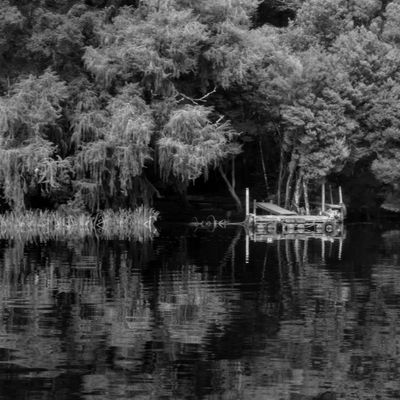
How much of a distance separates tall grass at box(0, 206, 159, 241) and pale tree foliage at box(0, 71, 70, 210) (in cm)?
82

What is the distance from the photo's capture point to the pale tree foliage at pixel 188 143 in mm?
47594

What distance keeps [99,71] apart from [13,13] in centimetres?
473

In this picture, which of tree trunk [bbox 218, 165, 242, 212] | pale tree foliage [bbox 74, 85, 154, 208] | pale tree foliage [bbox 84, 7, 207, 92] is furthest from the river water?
tree trunk [bbox 218, 165, 242, 212]

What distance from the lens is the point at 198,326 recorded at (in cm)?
2180

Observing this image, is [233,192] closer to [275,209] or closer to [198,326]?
[275,209]

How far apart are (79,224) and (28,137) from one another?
4640mm

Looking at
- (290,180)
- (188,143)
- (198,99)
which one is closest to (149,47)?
(198,99)

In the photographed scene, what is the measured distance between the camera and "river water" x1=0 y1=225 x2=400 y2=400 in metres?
16.8

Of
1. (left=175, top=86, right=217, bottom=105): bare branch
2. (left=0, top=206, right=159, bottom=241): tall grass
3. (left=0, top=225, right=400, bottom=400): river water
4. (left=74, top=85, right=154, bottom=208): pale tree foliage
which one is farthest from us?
(left=175, top=86, right=217, bottom=105): bare branch

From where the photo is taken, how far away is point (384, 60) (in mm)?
54562

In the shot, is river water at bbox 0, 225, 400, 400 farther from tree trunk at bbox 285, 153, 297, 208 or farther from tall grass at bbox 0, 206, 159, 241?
tree trunk at bbox 285, 153, 297, 208

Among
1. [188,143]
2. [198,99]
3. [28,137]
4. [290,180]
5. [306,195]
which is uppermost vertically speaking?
[198,99]

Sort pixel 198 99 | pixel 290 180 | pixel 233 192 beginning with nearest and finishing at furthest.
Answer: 1. pixel 198 99
2. pixel 290 180
3. pixel 233 192

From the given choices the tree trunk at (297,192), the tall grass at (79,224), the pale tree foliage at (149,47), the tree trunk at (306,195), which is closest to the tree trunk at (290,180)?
the tree trunk at (297,192)
